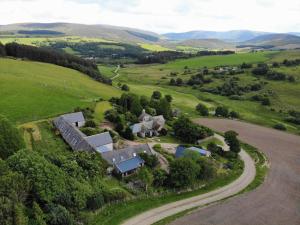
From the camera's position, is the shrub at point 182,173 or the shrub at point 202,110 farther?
the shrub at point 202,110

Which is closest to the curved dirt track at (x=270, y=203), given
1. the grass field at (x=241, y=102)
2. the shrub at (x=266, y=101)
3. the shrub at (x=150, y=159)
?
the shrub at (x=150, y=159)

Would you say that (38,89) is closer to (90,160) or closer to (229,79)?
(90,160)

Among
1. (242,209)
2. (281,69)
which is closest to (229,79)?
(281,69)

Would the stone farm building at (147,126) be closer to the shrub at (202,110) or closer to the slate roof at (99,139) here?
the slate roof at (99,139)

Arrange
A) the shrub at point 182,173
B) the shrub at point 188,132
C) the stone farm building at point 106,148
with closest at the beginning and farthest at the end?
the shrub at point 182,173, the stone farm building at point 106,148, the shrub at point 188,132

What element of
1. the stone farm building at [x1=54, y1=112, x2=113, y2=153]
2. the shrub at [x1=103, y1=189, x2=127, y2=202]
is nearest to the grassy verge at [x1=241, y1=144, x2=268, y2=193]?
the shrub at [x1=103, y1=189, x2=127, y2=202]

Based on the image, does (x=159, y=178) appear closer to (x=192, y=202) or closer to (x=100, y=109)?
(x=192, y=202)

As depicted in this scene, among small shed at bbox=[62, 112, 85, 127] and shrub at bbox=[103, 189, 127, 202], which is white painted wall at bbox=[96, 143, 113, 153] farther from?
shrub at bbox=[103, 189, 127, 202]
